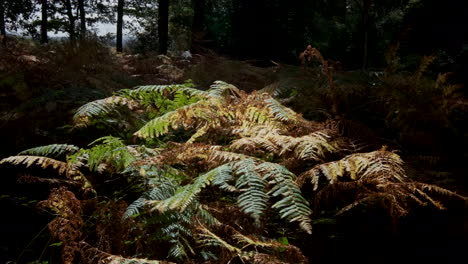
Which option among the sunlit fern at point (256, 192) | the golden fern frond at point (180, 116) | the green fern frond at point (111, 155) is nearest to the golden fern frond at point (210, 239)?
the sunlit fern at point (256, 192)

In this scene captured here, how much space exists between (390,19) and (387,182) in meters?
8.87

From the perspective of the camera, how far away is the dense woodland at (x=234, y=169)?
1.73 meters

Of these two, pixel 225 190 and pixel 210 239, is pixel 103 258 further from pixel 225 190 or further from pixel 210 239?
pixel 225 190

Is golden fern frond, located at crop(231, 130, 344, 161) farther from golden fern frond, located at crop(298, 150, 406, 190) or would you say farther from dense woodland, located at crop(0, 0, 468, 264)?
golden fern frond, located at crop(298, 150, 406, 190)

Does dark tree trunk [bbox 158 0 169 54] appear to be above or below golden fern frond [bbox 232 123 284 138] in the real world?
above

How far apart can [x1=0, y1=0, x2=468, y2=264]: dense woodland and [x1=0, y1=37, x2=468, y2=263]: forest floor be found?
0.01 m

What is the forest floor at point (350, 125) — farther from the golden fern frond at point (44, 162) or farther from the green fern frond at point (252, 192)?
the green fern frond at point (252, 192)

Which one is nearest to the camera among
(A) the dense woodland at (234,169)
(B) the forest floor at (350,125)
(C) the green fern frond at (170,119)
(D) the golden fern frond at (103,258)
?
(D) the golden fern frond at (103,258)

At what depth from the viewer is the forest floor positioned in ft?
6.70

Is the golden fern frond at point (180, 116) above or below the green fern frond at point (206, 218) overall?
above

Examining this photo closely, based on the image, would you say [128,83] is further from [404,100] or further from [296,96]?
[404,100]

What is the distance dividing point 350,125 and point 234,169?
91cm

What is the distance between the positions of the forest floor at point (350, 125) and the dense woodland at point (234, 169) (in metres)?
0.01

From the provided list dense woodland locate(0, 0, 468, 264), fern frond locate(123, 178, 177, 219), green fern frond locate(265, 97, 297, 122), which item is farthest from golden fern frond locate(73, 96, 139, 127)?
green fern frond locate(265, 97, 297, 122)
